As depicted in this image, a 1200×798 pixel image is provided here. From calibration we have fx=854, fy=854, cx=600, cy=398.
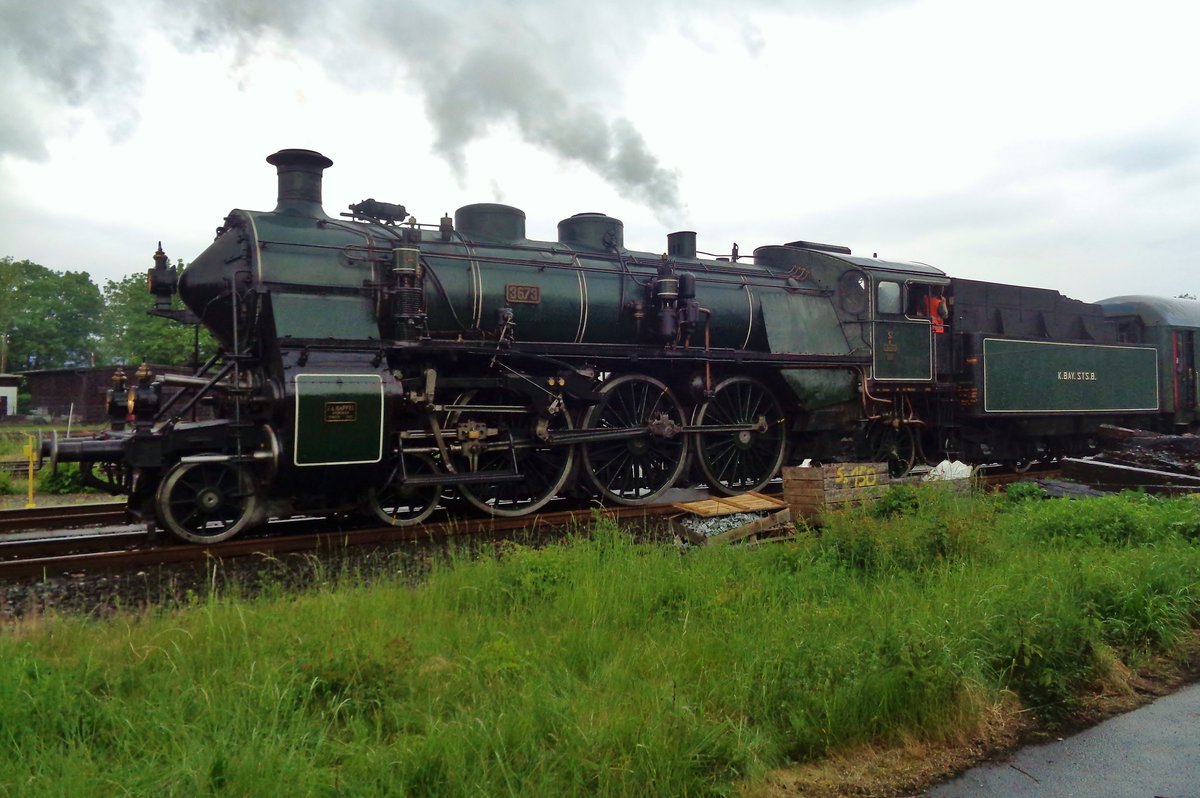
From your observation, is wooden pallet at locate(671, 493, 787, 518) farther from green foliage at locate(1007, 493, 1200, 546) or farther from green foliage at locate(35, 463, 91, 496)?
green foliage at locate(35, 463, 91, 496)

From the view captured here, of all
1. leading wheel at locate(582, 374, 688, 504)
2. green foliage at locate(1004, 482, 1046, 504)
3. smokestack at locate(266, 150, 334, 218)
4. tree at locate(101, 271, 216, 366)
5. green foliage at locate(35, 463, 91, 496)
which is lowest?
green foliage at locate(35, 463, 91, 496)

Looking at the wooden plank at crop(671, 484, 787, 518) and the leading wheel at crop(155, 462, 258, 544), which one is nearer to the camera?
the leading wheel at crop(155, 462, 258, 544)

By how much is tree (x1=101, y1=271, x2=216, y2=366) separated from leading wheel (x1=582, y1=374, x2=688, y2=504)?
24.6 meters

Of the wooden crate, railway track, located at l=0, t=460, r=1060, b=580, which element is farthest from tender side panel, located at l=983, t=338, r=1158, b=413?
the wooden crate

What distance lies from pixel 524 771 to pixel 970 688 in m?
2.08

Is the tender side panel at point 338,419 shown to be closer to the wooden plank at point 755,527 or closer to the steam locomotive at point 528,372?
the steam locomotive at point 528,372

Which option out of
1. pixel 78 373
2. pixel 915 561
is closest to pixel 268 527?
pixel 915 561

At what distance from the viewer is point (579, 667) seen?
3.93 metres

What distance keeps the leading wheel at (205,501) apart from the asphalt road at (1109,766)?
594cm

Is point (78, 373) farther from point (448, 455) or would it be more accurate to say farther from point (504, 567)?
point (504, 567)

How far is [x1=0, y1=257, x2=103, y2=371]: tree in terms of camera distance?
46.2 metres

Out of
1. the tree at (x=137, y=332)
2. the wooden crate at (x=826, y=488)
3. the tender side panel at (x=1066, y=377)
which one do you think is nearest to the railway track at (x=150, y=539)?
the wooden crate at (x=826, y=488)

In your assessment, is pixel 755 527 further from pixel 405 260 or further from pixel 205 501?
pixel 205 501

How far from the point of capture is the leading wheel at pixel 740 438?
400 inches
